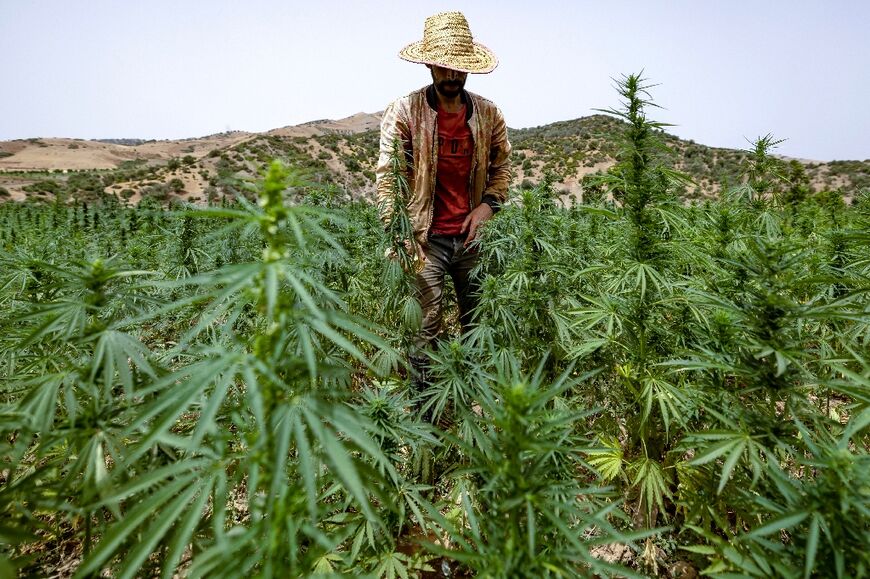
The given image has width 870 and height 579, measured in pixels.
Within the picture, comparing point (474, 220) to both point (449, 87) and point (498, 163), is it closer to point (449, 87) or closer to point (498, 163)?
point (498, 163)

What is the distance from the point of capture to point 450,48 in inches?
110

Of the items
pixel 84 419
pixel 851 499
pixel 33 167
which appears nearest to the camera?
pixel 851 499

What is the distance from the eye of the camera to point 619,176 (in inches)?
78.2

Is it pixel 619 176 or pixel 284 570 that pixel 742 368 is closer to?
pixel 619 176

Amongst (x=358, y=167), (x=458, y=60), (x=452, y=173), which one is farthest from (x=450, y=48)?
(x=358, y=167)

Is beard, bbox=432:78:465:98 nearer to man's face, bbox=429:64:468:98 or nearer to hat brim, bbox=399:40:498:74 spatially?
man's face, bbox=429:64:468:98

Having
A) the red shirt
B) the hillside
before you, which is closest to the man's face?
the red shirt

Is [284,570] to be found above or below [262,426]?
below

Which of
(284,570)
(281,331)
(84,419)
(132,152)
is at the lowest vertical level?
(284,570)

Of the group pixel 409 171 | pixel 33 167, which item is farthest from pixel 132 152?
pixel 409 171

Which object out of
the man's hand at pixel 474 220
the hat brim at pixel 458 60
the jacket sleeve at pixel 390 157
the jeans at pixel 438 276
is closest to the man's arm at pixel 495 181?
the man's hand at pixel 474 220

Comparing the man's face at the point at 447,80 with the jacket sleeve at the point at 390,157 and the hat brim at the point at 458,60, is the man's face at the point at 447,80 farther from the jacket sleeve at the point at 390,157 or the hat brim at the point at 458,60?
the jacket sleeve at the point at 390,157

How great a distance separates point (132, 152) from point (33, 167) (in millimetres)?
15123

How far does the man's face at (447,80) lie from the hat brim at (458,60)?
0.05m
